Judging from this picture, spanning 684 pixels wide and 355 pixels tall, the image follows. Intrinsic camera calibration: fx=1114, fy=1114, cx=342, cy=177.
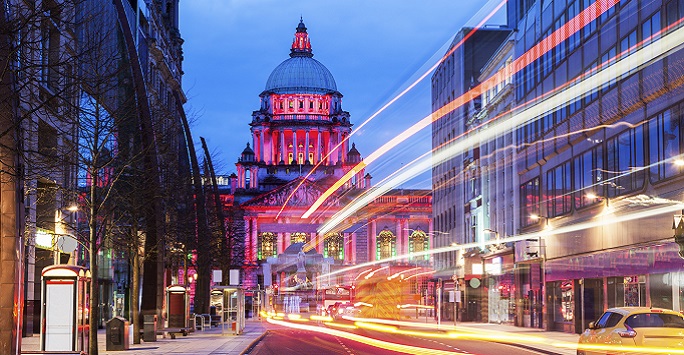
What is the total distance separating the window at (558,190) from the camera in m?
55.2

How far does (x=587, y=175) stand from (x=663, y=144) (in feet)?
37.1

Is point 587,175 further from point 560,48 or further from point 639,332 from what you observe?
point 639,332

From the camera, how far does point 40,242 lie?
4728 centimetres

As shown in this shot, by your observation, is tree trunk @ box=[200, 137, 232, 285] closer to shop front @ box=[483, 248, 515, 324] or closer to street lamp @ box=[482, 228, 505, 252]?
street lamp @ box=[482, 228, 505, 252]

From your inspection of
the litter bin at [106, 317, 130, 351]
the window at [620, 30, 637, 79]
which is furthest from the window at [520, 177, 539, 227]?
the litter bin at [106, 317, 130, 351]

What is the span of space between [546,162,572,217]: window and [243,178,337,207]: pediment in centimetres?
13460

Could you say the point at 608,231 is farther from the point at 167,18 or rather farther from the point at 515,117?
the point at 167,18

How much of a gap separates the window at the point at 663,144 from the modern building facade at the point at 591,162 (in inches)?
1.9

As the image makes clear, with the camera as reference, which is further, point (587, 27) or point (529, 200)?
point (529, 200)

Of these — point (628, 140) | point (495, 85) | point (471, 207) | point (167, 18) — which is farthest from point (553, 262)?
point (167, 18)

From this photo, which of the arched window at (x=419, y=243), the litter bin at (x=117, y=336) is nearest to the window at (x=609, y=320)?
the litter bin at (x=117, y=336)

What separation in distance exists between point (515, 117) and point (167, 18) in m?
41.7

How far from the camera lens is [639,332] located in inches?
914

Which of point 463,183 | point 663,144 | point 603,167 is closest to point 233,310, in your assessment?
point 603,167
